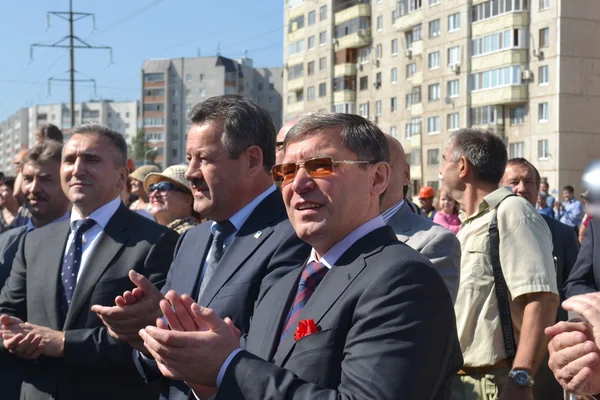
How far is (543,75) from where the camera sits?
164 ft

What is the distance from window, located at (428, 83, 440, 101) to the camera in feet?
193

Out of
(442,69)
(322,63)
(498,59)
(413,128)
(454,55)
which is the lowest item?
(413,128)

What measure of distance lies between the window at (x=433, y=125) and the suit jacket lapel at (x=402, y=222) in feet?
181

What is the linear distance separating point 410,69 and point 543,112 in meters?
15.3

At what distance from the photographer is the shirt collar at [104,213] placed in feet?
17.5

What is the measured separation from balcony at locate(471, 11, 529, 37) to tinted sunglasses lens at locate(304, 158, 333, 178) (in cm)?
5049

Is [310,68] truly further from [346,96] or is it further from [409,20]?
[409,20]

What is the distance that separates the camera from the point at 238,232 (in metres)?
4.39

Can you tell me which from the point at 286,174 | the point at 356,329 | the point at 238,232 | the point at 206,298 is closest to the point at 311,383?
the point at 356,329

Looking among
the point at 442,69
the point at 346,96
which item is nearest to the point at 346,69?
the point at 346,96

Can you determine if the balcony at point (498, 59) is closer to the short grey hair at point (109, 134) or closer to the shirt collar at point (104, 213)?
the short grey hair at point (109, 134)

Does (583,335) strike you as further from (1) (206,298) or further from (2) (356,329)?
(1) (206,298)

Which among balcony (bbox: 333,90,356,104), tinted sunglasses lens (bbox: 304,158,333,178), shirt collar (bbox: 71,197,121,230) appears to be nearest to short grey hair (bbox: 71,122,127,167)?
shirt collar (bbox: 71,197,121,230)

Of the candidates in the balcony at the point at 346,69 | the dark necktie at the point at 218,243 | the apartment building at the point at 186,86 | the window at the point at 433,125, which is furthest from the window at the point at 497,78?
the apartment building at the point at 186,86
